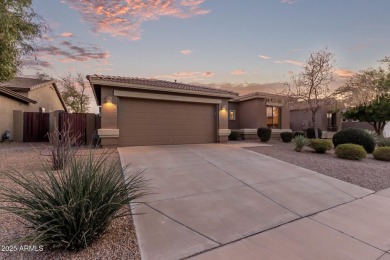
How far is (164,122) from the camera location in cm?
1273

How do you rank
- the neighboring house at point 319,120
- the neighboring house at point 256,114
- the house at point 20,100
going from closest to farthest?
the house at point 20,100 < the neighboring house at point 256,114 < the neighboring house at point 319,120

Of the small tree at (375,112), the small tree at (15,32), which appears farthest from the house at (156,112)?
the small tree at (375,112)

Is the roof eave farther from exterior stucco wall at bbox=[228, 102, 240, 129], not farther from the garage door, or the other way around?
exterior stucco wall at bbox=[228, 102, 240, 129]

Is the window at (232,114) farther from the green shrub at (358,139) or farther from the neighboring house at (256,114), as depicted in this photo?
the green shrub at (358,139)

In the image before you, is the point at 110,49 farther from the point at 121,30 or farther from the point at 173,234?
the point at 173,234

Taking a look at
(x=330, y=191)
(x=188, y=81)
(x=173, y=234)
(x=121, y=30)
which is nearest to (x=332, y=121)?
(x=188, y=81)

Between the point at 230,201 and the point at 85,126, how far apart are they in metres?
12.2

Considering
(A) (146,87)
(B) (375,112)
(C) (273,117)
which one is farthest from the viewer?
(B) (375,112)

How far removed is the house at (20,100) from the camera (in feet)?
48.7

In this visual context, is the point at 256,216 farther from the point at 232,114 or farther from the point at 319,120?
the point at 319,120

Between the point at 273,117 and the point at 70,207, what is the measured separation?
19501mm

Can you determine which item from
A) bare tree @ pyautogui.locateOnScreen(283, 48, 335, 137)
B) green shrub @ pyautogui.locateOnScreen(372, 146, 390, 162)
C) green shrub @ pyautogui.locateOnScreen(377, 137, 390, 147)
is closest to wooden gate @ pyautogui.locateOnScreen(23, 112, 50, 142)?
bare tree @ pyautogui.locateOnScreen(283, 48, 335, 137)

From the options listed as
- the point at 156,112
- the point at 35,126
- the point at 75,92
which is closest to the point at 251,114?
the point at 156,112

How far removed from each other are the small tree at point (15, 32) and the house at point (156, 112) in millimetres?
3042
